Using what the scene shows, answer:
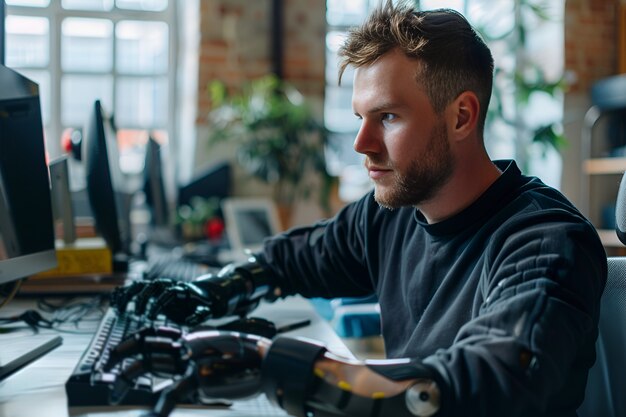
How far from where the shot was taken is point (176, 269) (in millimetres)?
1970

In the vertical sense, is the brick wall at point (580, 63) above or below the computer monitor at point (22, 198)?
above

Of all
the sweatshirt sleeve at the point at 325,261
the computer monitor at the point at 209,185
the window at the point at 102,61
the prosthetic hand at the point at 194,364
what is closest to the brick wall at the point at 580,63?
the computer monitor at the point at 209,185

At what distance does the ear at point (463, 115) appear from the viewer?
1.10 meters

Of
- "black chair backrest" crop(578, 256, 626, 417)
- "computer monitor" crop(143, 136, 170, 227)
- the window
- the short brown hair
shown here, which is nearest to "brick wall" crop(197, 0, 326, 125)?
the window

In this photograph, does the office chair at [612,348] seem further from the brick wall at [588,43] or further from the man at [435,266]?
the brick wall at [588,43]

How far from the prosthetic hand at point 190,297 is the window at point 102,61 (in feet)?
10.6

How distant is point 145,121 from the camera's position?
4570mm

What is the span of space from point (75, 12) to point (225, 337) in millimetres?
4112

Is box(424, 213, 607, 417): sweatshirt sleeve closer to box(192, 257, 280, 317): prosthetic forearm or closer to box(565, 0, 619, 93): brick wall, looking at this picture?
box(192, 257, 280, 317): prosthetic forearm

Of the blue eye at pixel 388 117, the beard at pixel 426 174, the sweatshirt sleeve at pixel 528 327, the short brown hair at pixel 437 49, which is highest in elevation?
the short brown hair at pixel 437 49

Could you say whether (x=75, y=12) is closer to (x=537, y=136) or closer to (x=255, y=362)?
(x=537, y=136)

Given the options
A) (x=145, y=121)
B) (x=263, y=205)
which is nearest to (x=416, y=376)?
(x=263, y=205)

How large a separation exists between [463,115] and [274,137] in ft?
8.72

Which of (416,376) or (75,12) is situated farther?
(75,12)
